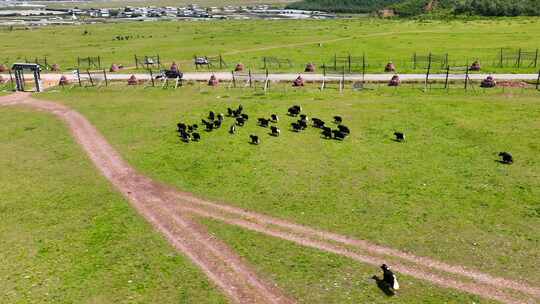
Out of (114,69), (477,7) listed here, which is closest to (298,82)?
(114,69)

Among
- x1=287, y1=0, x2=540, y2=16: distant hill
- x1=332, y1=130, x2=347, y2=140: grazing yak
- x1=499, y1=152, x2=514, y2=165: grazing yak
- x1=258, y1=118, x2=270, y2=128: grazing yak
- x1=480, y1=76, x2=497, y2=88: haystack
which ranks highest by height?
x1=287, y1=0, x2=540, y2=16: distant hill

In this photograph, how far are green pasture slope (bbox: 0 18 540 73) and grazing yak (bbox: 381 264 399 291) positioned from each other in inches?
2059

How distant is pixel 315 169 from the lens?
33000 mm

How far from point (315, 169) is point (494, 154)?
13726 millimetres

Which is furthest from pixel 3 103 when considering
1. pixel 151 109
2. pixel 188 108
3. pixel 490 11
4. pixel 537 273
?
pixel 490 11

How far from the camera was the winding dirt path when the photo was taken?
19.7 metres

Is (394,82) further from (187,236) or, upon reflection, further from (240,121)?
(187,236)

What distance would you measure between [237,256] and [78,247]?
27.1ft

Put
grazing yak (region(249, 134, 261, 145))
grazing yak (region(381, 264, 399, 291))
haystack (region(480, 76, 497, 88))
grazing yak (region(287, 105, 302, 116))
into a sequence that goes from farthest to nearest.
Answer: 1. haystack (region(480, 76, 497, 88))
2. grazing yak (region(287, 105, 302, 116))
3. grazing yak (region(249, 134, 261, 145))
4. grazing yak (region(381, 264, 399, 291))

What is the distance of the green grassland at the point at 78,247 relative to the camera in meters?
20.2

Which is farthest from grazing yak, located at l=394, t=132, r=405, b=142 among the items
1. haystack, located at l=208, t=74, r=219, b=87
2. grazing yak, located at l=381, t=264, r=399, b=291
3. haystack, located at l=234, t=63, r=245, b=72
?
haystack, located at l=234, t=63, r=245, b=72

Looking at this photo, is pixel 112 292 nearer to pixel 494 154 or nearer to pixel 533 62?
pixel 494 154

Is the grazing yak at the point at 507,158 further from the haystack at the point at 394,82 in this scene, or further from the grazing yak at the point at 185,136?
the haystack at the point at 394,82

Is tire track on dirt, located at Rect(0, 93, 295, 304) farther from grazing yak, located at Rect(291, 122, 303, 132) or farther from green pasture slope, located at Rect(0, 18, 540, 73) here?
green pasture slope, located at Rect(0, 18, 540, 73)
